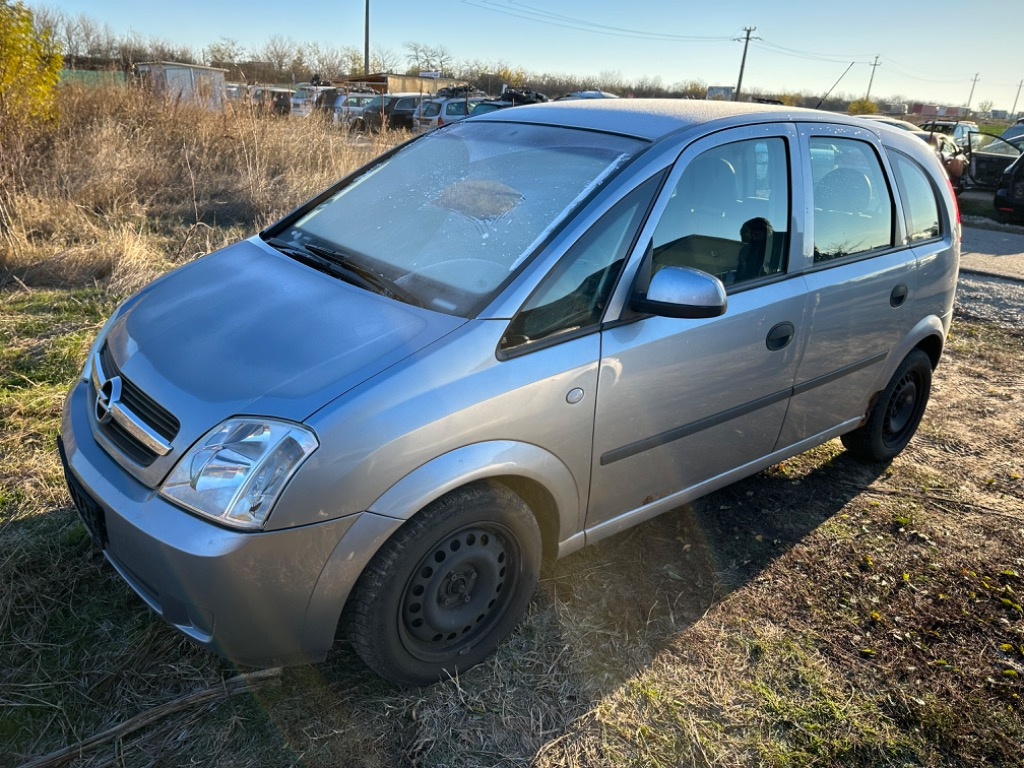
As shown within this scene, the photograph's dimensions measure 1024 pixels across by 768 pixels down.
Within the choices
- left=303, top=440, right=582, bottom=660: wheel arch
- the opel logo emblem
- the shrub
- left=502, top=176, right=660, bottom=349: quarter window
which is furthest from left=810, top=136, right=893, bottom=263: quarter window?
the shrub

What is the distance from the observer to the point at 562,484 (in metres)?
2.43

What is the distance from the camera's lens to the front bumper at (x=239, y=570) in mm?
1905

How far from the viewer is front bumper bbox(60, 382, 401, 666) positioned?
6.25ft

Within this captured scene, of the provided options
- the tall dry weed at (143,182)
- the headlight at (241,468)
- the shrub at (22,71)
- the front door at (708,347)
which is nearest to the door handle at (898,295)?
the front door at (708,347)

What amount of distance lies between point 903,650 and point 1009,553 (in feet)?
3.59

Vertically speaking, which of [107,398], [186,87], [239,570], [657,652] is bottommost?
[657,652]

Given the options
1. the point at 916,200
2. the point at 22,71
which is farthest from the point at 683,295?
the point at 22,71

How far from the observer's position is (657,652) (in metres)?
2.68

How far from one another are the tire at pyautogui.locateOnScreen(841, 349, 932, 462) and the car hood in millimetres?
2716

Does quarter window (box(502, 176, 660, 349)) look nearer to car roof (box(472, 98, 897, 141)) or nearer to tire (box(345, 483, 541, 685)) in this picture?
car roof (box(472, 98, 897, 141))

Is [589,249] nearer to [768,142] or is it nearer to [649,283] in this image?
[649,283]

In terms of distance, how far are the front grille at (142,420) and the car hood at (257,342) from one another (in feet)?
0.08

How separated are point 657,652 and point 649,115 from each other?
81.1 inches

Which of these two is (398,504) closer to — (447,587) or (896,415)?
(447,587)
